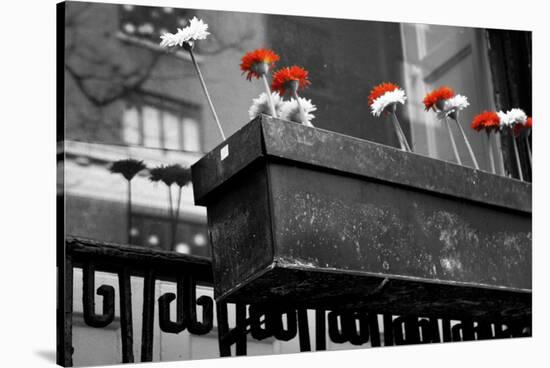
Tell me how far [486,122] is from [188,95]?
0.76 meters

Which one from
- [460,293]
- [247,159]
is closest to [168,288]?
A: [247,159]

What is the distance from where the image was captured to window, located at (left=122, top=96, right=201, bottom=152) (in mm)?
2115

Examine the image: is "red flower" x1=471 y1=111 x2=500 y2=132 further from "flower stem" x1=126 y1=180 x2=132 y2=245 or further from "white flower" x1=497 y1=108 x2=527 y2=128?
"flower stem" x1=126 y1=180 x2=132 y2=245

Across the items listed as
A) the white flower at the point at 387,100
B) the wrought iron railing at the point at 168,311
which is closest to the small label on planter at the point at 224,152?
the wrought iron railing at the point at 168,311

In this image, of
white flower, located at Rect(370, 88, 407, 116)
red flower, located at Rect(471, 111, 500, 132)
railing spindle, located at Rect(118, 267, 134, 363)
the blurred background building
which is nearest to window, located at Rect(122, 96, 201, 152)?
the blurred background building

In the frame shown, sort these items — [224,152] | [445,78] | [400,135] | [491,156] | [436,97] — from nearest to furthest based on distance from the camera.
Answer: [224,152]
[400,135]
[436,97]
[491,156]
[445,78]

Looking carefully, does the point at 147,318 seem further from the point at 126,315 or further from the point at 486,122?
the point at 486,122

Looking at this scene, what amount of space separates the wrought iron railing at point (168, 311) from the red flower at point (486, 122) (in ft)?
1.77

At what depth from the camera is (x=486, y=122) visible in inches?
92.7

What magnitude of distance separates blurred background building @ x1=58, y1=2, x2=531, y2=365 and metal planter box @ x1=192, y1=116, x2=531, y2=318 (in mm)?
291

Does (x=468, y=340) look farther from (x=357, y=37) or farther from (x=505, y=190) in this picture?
(x=357, y=37)

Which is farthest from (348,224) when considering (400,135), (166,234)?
(166,234)

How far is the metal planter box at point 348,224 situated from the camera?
174cm

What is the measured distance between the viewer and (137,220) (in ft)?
6.93
